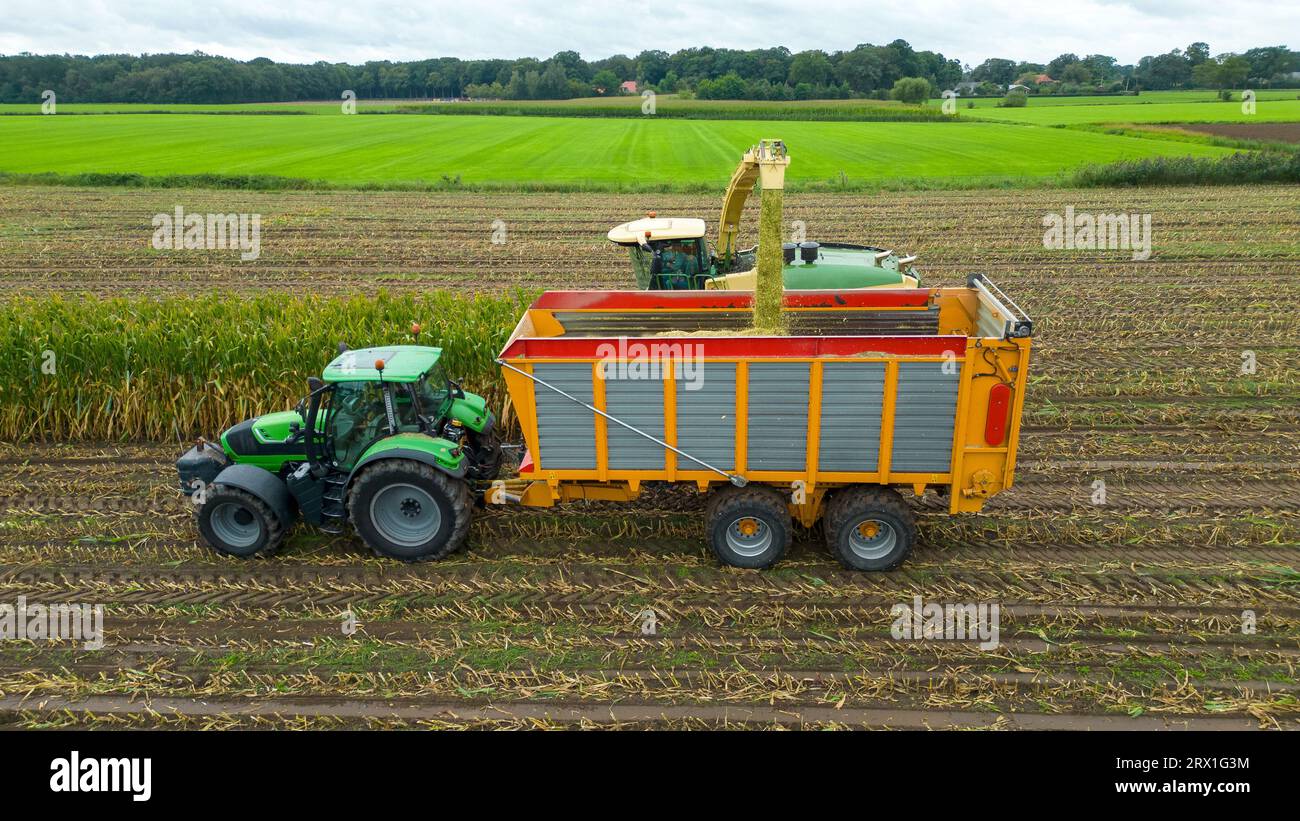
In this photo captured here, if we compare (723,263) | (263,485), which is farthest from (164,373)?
(723,263)

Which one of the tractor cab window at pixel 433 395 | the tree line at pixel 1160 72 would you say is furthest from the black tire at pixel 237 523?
the tree line at pixel 1160 72

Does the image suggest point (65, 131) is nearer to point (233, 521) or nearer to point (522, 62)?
point (522, 62)

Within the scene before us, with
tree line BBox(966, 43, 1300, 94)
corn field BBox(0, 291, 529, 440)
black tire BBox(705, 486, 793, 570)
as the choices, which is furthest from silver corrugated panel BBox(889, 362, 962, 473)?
tree line BBox(966, 43, 1300, 94)

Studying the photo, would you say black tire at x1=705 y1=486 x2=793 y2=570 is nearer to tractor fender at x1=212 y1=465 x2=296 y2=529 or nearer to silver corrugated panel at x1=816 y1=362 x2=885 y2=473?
silver corrugated panel at x1=816 y1=362 x2=885 y2=473

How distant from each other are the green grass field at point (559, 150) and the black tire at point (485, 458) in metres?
24.8

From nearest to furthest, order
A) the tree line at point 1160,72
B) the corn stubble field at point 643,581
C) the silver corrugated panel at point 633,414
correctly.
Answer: the corn stubble field at point 643,581
the silver corrugated panel at point 633,414
the tree line at point 1160,72

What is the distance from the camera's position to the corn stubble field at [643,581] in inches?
261

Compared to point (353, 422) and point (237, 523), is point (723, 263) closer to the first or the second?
point (353, 422)

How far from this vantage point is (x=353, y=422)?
8.52 metres

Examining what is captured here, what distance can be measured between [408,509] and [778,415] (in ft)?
11.5

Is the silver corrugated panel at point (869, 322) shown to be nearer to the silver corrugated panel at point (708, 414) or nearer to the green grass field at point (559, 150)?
the silver corrugated panel at point (708, 414)

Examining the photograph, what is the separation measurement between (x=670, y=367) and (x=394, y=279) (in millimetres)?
14025

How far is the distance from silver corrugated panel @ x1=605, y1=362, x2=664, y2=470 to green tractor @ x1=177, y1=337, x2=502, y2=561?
1.48 metres

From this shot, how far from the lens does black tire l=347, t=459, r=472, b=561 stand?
26.7ft
